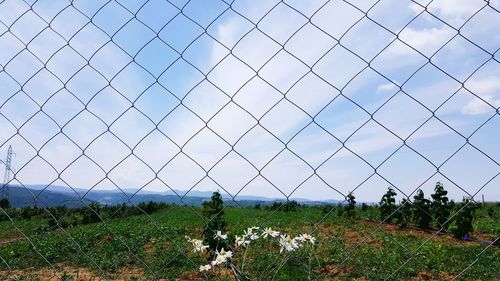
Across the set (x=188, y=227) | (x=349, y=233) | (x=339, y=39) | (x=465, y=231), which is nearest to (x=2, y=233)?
(x=188, y=227)

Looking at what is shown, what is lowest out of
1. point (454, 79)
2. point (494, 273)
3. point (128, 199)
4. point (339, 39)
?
point (494, 273)

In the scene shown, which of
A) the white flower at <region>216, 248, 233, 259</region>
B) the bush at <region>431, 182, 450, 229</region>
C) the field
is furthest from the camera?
the bush at <region>431, 182, 450, 229</region>

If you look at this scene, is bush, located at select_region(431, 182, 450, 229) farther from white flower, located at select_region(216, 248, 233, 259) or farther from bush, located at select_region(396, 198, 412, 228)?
white flower, located at select_region(216, 248, 233, 259)

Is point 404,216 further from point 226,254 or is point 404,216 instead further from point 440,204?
point 226,254

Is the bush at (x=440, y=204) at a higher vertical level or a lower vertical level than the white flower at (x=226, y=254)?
higher

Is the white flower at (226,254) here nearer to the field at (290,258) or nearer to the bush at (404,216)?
the field at (290,258)

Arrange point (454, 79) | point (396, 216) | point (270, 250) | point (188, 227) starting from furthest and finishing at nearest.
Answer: point (188, 227), point (396, 216), point (270, 250), point (454, 79)

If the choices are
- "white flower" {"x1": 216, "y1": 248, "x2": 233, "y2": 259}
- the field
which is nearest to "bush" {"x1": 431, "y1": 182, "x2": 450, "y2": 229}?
the field

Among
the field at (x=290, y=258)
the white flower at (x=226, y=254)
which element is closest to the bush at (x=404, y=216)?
the field at (x=290, y=258)

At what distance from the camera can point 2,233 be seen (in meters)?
10.4

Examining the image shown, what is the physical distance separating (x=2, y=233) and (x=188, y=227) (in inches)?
153

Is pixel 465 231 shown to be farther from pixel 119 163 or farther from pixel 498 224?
pixel 119 163

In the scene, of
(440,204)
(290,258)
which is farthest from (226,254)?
(440,204)

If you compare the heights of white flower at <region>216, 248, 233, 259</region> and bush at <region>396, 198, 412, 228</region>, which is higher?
bush at <region>396, 198, 412, 228</region>
